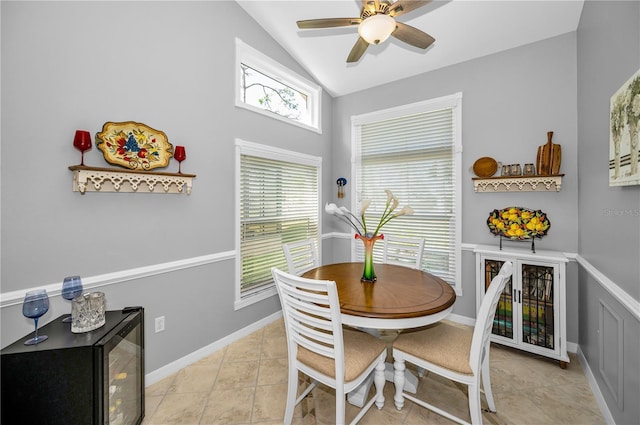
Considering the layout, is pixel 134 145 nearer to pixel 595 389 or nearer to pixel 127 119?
pixel 127 119

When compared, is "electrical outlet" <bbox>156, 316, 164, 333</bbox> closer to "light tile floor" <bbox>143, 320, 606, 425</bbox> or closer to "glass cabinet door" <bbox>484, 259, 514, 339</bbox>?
"light tile floor" <bbox>143, 320, 606, 425</bbox>

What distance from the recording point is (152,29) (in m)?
2.13

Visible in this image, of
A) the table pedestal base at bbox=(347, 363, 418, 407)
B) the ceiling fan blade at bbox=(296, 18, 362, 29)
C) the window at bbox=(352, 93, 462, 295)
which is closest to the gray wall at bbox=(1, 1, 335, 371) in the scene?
the ceiling fan blade at bbox=(296, 18, 362, 29)

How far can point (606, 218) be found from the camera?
1787 mm

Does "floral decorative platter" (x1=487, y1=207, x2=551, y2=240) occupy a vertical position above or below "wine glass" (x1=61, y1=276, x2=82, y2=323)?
above

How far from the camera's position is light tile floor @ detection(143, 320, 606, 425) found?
5.78ft

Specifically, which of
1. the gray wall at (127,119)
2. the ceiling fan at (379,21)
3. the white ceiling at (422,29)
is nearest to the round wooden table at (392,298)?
the gray wall at (127,119)

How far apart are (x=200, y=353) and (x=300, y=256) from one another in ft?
4.19

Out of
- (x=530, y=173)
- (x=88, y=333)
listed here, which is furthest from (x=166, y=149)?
(x=530, y=173)

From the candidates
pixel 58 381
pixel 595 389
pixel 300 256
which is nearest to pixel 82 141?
pixel 58 381

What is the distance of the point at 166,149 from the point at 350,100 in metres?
2.71

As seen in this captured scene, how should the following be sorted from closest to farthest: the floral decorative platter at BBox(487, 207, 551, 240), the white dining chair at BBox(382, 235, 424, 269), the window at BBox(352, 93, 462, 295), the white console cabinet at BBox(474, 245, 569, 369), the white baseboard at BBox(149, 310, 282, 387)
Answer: the white baseboard at BBox(149, 310, 282, 387), the white console cabinet at BBox(474, 245, 569, 369), the floral decorative platter at BBox(487, 207, 551, 240), the white dining chair at BBox(382, 235, 424, 269), the window at BBox(352, 93, 462, 295)

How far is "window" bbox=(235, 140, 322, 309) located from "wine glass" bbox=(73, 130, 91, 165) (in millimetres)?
1208

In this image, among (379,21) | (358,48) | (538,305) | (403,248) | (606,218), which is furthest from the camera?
(403,248)
